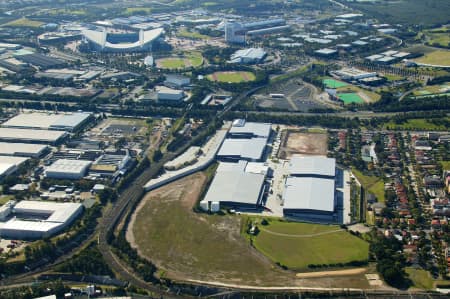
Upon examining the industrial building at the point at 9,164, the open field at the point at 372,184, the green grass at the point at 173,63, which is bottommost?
the open field at the point at 372,184

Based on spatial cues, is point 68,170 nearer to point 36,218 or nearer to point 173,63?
point 36,218

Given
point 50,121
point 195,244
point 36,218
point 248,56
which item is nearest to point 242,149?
point 195,244

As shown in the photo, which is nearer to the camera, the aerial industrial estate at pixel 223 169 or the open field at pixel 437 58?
the aerial industrial estate at pixel 223 169

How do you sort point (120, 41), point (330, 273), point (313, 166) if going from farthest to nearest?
1. point (120, 41)
2. point (313, 166)
3. point (330, 273)

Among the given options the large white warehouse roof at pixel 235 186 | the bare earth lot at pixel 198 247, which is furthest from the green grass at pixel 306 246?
the large white warehouse roof at pixel 235 186

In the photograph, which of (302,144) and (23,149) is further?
(302,144)

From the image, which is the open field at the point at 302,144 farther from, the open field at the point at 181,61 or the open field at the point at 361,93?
the open field at the point at 181,61
